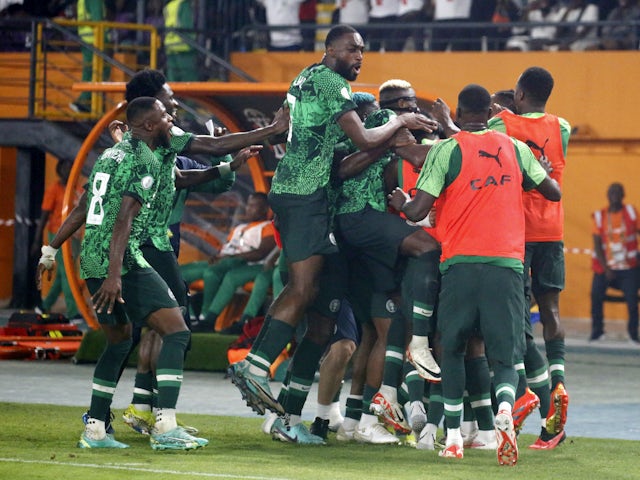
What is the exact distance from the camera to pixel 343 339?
9797 millimetres

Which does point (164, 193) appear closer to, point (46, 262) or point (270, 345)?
Result: point (46, 262)

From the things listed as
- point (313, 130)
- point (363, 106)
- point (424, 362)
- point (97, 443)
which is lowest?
point (97, 443)

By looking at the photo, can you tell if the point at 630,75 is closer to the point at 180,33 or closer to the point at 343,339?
the point at 180,33

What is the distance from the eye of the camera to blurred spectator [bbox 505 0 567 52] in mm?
21281

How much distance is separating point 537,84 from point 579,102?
1205cm

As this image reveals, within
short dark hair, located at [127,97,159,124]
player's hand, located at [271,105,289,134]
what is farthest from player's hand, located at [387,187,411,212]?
short dark hair, located at [127,97,159,124]

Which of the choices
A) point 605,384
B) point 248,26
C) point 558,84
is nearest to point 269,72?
point 248,26

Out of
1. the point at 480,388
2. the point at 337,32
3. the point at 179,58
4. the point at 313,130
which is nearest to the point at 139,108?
the point at 313,130

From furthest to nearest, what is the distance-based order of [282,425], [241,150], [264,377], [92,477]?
1. [241,150]
2. [282,425]
3. [264,377]
4. [92,477]

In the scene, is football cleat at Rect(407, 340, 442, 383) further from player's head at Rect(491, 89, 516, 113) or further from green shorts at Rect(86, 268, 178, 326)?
player's head at Rect(491, 89, 516, 113)

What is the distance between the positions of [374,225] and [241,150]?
137 centimetres

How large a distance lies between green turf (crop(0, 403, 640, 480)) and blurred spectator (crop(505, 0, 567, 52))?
12063 millimetres

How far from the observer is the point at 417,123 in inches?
352

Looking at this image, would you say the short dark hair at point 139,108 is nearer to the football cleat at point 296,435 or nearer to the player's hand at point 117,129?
the player's hand at point 117,129
